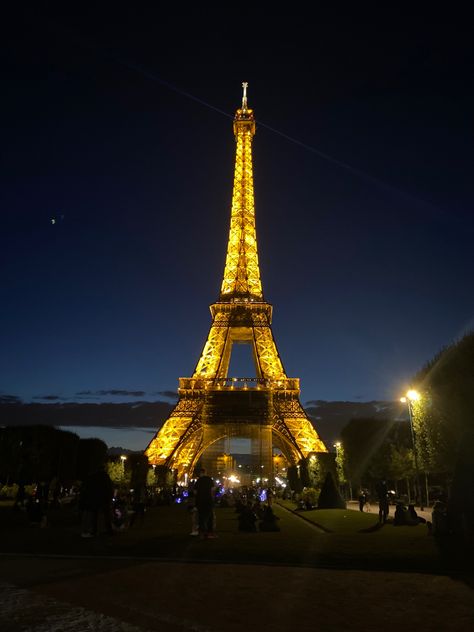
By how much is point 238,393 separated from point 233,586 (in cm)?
5383

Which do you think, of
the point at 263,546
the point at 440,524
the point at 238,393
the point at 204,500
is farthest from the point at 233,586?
the point at 238,393

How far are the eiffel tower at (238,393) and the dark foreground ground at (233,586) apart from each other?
41.8 m

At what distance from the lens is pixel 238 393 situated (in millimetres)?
61875

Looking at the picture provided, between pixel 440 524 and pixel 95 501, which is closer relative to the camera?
pixel 440 524

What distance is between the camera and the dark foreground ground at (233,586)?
642 centimetres

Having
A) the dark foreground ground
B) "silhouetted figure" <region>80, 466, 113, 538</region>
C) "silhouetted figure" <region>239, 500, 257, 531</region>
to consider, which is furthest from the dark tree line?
the dark foreground ground

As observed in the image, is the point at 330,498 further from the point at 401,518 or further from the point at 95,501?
the point at 95,501

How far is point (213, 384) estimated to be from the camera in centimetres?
6175

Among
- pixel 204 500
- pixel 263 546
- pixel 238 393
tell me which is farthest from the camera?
pixel 238 393

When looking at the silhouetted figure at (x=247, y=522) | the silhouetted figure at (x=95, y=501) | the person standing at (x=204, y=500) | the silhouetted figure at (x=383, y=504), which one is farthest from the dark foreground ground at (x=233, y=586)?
the silhouetted figure at (x=383, y=504)

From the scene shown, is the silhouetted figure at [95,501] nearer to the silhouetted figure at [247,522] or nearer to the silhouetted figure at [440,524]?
the silhouetted figure at [247,522]

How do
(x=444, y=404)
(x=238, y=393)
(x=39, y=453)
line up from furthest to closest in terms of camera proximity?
(x=238, y=393)
(x=39, y=453)
(x=444, y=404)

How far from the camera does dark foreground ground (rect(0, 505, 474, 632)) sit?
642 centimetres

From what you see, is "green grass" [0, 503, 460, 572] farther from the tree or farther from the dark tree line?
the dark tree line
